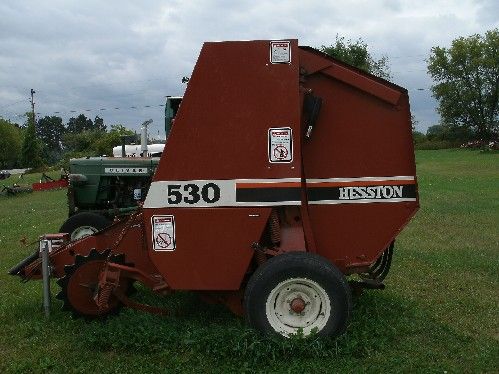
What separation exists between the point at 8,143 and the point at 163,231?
66.8 m

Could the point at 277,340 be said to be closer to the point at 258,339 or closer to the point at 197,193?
the point at 258,339

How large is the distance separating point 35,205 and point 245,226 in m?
15.6

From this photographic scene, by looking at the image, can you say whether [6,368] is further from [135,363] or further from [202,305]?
[202,305]

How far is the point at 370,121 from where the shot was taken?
4.97 meters

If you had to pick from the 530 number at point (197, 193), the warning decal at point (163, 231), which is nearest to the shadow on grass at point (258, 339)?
the warning decal at point (163, 231)

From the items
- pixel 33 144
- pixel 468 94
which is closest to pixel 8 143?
pixel 33 144

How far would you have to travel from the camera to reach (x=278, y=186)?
472cm

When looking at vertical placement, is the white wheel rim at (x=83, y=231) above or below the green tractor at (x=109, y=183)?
below

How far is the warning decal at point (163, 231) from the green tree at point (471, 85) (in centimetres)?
6253

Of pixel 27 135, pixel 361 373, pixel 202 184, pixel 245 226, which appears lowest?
pixel 361 373

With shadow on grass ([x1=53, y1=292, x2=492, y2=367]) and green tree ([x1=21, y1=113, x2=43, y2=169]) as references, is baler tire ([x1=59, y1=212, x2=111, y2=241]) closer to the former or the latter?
shadow on grass ([x1=53, y1=292, x2=492, y2=367])

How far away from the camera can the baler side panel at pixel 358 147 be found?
4965 mm

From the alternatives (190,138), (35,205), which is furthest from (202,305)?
(35,205)

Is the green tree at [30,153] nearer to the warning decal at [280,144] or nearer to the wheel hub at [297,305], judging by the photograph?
the warning decal at [280,144]
